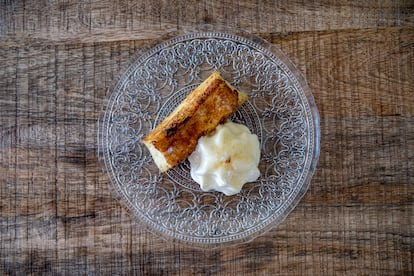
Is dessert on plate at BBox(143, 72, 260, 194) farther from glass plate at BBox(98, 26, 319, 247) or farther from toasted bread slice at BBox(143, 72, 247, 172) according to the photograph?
glass plate at BBox(98, 26, 319, 247)

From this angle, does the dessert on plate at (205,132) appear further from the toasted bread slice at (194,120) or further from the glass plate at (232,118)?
the glass plate at (232,118)

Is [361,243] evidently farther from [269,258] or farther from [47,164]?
[47,164]

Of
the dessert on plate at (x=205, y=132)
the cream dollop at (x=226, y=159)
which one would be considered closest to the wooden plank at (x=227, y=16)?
the dessert on plate at (x=205, y=132)

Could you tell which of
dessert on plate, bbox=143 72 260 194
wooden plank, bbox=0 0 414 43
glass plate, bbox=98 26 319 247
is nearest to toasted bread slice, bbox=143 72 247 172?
dessert on plate, bbox=143 72 260 194

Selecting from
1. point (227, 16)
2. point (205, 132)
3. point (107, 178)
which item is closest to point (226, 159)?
point (205, 132)

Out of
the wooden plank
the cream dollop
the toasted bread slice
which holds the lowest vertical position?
the cream dollop

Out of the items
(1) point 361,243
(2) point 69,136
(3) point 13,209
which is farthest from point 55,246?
(1) point 361,243
